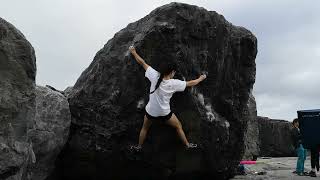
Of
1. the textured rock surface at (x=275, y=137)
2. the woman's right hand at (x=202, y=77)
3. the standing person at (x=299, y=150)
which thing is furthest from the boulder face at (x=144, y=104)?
the textured rock surface at (x=275, y=137)

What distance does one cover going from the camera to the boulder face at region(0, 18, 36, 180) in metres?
6.74

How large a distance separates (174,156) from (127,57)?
209 cm

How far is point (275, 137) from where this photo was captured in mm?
22844

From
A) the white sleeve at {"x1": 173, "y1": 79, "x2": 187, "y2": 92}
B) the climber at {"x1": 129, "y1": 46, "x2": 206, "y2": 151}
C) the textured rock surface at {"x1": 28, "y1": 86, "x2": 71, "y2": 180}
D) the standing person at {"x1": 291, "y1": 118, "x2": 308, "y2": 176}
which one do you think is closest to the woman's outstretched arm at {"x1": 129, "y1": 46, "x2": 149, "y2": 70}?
the climber at {"x1": 129, "y1": 46, "x2": 206, "y2": 151}

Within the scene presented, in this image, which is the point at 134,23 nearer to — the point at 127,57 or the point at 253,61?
the point at 127,57

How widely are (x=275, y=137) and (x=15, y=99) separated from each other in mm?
17503

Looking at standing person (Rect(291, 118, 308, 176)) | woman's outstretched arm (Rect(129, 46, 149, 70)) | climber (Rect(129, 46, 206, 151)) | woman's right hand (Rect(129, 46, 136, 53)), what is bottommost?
standing person (Rect(291, 118, 308, 176))

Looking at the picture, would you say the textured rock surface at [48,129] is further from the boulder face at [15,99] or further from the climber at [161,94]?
the boulder face at [15,99]

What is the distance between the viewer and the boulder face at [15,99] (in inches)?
265

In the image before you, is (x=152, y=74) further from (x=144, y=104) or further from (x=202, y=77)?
(x=202, y=77)

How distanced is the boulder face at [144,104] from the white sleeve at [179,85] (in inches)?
12.1

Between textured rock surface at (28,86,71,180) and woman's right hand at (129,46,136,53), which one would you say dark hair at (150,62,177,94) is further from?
textured rock surface at (28,86,71,180)

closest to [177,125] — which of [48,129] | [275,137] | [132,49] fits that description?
[132,49]

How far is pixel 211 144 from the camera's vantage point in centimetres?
1030
